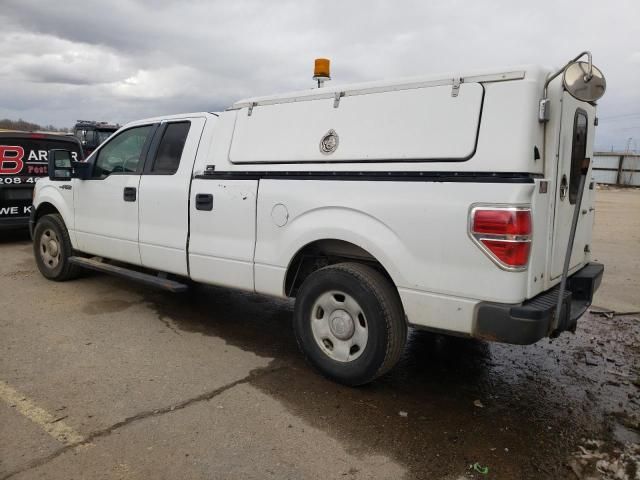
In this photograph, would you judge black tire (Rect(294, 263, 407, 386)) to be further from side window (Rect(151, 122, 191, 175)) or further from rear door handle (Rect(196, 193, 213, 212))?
side window (Rect(151, 122, 191, 175))

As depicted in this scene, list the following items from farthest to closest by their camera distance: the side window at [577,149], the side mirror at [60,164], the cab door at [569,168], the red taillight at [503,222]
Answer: the side mirror at [60,164] < the side window at [577,149] < the cab door at [569,168] < the red taillight at [503,222]

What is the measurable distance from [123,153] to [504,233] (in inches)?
159

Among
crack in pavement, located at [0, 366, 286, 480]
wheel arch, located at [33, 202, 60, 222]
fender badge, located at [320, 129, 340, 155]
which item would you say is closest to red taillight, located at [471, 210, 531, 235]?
fender badge, located at [320, 129, 340, 155]

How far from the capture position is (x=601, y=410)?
135 inches

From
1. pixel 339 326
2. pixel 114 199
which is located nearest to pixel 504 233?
pixel 339 326

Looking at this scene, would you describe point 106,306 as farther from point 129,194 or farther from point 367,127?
point 367,127

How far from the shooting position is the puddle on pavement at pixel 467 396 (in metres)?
2.88

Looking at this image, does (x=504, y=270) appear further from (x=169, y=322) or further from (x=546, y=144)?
(x=169, y=322)

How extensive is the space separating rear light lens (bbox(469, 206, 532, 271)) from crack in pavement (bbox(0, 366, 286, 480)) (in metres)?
1.90

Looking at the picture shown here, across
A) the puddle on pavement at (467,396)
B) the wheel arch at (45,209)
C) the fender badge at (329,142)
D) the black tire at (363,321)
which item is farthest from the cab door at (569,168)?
the wheel arch at (45,209)

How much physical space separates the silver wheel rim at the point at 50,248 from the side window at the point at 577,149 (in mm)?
5456

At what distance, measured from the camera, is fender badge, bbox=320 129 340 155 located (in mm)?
3576

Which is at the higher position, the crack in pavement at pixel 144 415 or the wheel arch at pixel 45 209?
the wheel arch at pixel 45 209

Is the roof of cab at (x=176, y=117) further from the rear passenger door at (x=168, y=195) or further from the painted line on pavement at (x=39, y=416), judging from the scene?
the painted line on pavement at (x=39, y=416)
